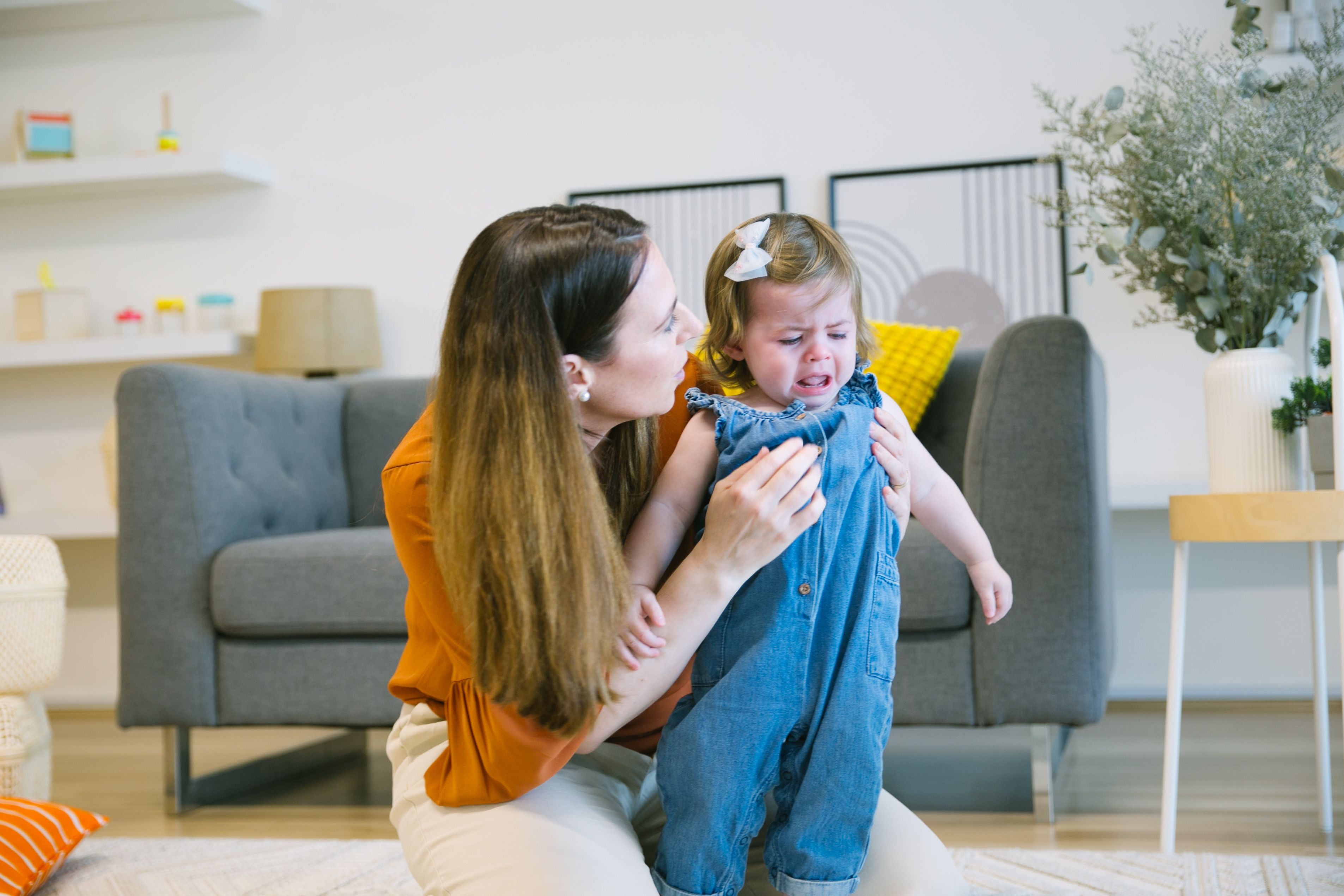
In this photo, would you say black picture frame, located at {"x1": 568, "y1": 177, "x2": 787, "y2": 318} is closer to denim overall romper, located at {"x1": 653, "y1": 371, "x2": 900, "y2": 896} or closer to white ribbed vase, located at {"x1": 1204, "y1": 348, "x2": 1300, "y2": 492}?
white ribbed vase, located at {"x1": 1204, "y1": 348, "x2": 1300, "y2": 492}

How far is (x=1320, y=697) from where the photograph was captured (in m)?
1.94

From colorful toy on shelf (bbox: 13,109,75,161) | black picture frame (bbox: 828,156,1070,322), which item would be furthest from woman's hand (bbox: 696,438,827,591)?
colorful toy on shelf (bbox: 13,109,75,161)

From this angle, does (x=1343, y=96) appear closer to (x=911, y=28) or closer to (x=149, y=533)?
(x=911, y=28)

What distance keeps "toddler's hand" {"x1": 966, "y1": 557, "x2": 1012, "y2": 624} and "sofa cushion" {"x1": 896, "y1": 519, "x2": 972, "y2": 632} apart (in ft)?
2.19

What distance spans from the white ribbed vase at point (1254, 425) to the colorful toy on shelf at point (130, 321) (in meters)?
2.98

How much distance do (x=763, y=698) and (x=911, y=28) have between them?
2630 millimetres

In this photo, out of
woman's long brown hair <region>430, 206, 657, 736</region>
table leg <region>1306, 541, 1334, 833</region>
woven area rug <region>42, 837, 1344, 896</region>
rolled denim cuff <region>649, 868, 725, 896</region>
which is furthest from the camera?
table leg <region>1306, 541, 1334, 833</region>

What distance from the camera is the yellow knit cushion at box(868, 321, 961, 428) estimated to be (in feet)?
7.80

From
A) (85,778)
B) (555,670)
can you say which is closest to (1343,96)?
(555,670)

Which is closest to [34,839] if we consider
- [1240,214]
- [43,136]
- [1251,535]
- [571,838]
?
[571,838]

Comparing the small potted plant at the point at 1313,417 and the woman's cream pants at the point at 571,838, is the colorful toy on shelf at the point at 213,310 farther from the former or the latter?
the small potted plant at the point at 1313,417

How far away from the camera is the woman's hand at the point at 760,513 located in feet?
3.48

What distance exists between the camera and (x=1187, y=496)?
5.83ft

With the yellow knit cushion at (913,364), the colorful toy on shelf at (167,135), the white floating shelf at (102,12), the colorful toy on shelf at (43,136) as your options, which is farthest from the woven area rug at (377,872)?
the white floating shelf at (102,12)
